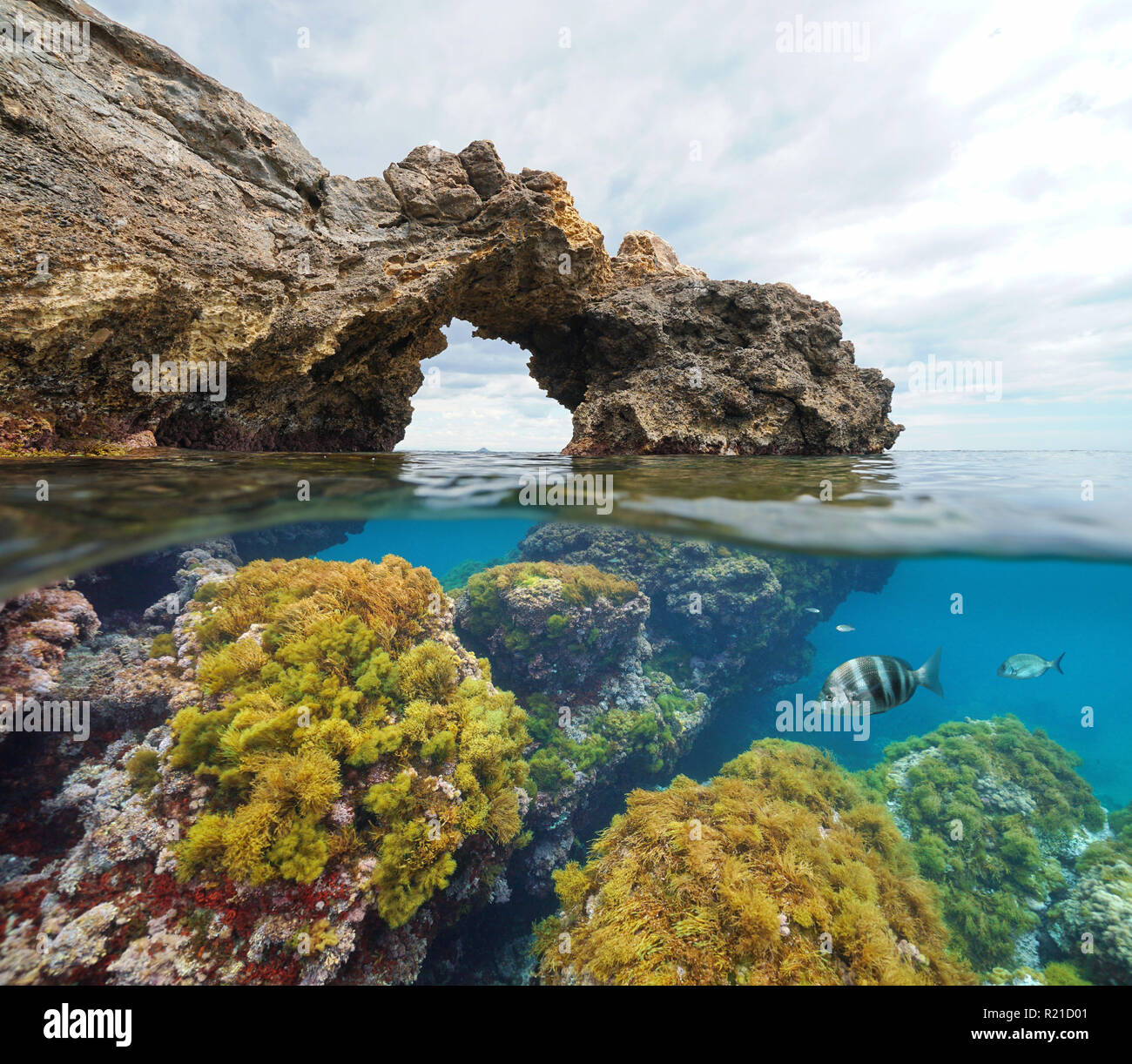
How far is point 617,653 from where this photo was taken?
10.7 meters

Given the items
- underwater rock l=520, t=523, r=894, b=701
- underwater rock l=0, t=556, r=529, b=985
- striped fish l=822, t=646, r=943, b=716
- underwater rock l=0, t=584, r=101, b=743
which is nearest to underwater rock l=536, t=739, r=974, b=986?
underwater rock l=0, t=556, r=529, b=985

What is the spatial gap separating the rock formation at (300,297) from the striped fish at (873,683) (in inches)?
160

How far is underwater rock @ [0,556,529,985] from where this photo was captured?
4145mm

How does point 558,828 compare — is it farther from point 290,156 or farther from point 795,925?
point 290,156

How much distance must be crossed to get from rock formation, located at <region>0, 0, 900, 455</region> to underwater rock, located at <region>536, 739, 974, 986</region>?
5860 mm

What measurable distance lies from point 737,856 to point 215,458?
784 centimetres

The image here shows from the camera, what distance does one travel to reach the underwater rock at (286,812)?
13.6 ft

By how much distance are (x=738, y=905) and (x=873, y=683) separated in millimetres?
2901

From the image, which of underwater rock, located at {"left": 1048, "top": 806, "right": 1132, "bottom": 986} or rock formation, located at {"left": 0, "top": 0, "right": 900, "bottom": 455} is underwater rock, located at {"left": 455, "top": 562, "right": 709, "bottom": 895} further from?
underwater rock, located at {"left": 1048, "top": 806, "right": 1132, "bottom": 986}

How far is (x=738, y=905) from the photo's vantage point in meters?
4.51

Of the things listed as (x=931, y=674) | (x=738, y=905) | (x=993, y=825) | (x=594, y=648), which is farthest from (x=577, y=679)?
(x=993, y=825)

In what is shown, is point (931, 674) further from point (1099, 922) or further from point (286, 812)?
point (286, 812)

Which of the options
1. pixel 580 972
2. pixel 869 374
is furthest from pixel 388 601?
pixel 869 374

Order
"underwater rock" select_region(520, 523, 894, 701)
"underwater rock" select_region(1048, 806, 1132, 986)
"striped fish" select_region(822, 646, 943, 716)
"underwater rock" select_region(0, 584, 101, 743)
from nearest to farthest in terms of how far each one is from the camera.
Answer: "striped fish" select_region(822, 646, 943, 716) → "underwater rock" select_region(0, 584, 101, 743) → "underwater rock" select_region(1048, 806, 1132, 986) → "underwater rock" select_region(520, 523, 894, 701)
